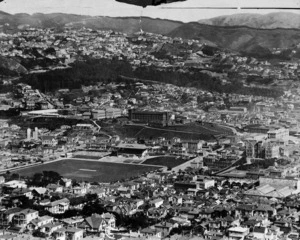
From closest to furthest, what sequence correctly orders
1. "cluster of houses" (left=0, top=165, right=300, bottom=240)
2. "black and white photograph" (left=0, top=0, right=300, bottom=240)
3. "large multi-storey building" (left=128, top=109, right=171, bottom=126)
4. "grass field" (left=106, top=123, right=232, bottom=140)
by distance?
"cluster of houses" (left=0, top=165, right=300, bottom=240)
"black and white photograph" (left=0, top=0, right=300, bottom=240)
"grass field" (left=106, top=123, right=232, bottom=140)
"large multi-storey building" (left=128, top=109, right=171, bottom=126)

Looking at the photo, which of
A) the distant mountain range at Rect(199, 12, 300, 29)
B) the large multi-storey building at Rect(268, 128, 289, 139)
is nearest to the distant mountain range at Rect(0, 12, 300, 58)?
the distant mountain range at Rect(199, 12, 300, 29)

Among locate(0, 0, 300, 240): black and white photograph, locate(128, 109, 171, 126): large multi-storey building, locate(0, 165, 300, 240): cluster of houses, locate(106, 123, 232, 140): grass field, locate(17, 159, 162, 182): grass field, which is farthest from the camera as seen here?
locate(128, 109, 171, 126): large multi-storey building

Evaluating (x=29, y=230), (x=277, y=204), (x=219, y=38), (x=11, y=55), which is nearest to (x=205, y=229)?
(x=277, y=204)

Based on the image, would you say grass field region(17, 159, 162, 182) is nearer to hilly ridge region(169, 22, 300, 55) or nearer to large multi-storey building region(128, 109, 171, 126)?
large multi-storey building region(128, 109, 171, 126)

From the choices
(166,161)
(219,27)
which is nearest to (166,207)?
(166,161)

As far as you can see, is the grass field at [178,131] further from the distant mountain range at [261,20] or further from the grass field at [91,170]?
the distant mountain range at [261,20]

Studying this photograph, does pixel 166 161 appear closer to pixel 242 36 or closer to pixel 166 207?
pixel 166 207

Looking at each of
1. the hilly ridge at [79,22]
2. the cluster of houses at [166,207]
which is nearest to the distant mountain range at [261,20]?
the hilly ridge at [79,22]
